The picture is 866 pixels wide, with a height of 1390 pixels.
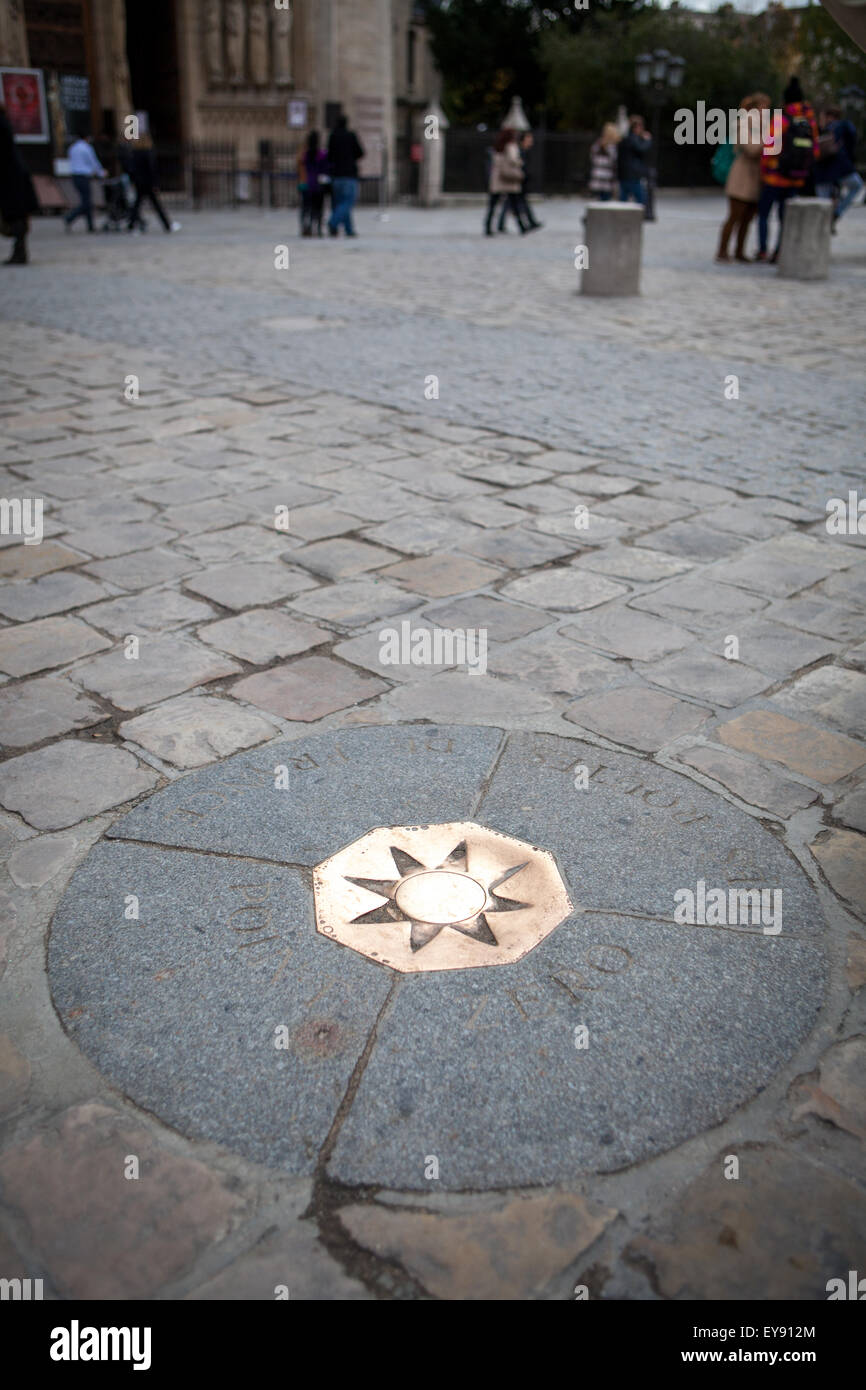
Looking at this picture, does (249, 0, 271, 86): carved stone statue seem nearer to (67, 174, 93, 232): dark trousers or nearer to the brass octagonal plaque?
(67, 174, 93, 232): dark trousers

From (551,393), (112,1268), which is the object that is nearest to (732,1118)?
(112,1268)

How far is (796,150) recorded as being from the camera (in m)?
13.8

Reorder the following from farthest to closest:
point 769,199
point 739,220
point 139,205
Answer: point 139,205, point 739,220, point 769,199

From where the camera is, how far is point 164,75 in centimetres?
2775

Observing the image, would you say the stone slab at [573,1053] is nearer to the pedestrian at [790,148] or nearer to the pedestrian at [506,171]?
the pedestrian at [790,148]

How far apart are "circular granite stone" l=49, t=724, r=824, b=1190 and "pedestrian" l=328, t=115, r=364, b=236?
18.2 metres

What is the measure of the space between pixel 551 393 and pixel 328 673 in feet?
15.9

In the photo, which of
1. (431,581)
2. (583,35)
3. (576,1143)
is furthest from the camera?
(583,35)

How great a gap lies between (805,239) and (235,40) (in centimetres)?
1962

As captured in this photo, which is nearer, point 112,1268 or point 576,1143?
point 112,1268

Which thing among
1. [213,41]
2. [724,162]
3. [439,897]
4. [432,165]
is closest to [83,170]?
[213,41]

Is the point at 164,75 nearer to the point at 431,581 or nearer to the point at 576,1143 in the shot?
the point at 431,581

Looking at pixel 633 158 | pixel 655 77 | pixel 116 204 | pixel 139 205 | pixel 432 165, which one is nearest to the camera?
pixel 633 158

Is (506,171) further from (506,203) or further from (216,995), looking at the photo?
(216,995)
